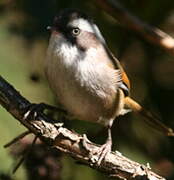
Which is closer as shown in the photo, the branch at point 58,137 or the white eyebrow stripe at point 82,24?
the branch at point 58,137

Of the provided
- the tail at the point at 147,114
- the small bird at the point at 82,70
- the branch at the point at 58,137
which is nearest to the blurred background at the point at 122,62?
the tail at the point at 147,114

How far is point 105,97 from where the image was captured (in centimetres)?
481

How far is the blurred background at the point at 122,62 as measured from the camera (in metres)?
5.11

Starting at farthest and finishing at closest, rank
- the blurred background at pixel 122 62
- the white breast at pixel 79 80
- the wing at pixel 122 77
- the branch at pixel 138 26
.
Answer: the blurred background at pixel 122 62 < the wing at pixel 122 77 < the branch at pixel 138 26 < the white breast at pixel 79 80

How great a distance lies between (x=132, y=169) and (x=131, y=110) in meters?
1.33

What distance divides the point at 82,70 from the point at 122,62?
1.12 meters

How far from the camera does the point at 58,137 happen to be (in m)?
4.08

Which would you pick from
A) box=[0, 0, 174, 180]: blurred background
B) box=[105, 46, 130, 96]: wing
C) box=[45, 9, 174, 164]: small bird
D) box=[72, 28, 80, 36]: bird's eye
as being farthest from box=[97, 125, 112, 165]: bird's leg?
box=[72, 28, 80, 36]: bird's eye

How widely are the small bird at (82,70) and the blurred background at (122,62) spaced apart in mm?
336

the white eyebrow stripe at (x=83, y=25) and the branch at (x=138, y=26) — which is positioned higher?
the white eyebrow stripe at (x=83, y=25)

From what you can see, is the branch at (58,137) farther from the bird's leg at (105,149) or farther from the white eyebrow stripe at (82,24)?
the white eyebrow stripe at (82,24)

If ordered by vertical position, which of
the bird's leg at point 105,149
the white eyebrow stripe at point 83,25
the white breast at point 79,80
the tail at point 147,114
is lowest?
the tail at point 147,114

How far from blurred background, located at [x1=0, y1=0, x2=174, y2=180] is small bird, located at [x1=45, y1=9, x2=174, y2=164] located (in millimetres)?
336

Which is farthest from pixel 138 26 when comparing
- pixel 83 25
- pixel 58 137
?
pixel 58 137
